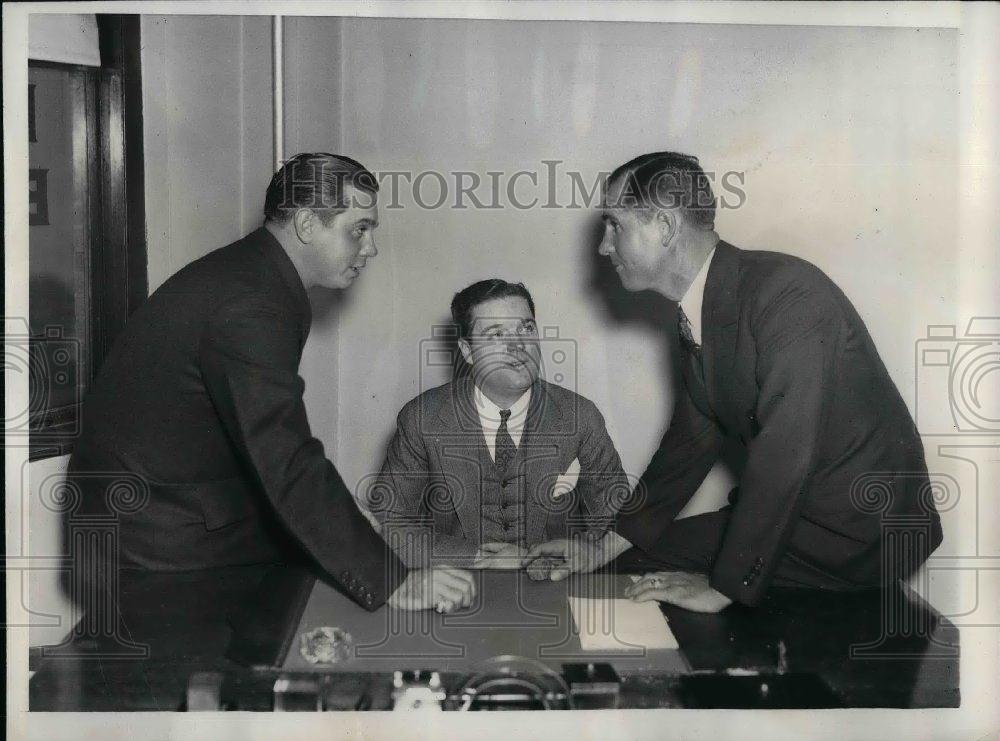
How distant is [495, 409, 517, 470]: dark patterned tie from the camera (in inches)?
84.4

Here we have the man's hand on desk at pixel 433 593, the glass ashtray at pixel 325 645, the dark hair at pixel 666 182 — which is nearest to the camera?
the glass ashtray at pixel 325 645

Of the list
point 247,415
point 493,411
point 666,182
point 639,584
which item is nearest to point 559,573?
point 639,584

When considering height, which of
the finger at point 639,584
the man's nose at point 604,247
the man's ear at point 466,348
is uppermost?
the man's nose at point 604,247

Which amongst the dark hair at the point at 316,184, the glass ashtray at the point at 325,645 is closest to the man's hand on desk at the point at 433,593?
the glass ashtray at the point at 325,645

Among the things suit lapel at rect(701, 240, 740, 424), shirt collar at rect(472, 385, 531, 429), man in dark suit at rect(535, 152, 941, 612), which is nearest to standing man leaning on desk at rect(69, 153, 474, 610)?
shirt collar at rect(472, 385, 531, 429)

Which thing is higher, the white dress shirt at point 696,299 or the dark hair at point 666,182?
the dark hair at point 666,182

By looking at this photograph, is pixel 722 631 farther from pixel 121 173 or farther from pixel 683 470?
pixel 121 173

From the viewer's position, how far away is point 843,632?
2.05m

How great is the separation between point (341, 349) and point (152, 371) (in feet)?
1.36

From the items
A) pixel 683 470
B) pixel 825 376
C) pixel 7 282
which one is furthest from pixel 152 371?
pixel 825 376

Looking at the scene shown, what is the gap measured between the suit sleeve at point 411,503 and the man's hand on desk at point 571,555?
145 millimetres

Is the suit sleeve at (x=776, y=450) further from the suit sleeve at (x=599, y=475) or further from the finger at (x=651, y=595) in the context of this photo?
the suit sleeve at (x=599, y=475)

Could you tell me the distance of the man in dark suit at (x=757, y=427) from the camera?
205 cm

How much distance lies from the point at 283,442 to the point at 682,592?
0.93m
